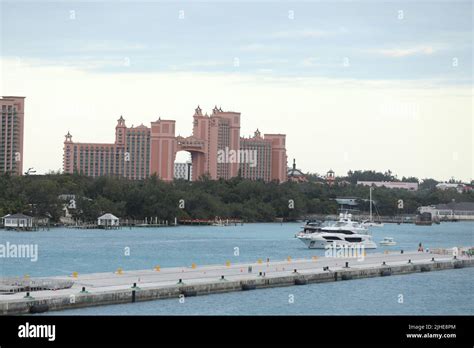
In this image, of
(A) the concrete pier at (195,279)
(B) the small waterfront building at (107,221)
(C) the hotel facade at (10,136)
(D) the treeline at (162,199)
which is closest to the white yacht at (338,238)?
(A) the concrete pier at (195,279)

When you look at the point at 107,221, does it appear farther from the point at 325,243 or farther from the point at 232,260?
the point at 232,260

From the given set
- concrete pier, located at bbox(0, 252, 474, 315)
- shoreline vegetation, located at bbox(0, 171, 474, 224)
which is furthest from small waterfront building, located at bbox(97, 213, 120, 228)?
concrete pier, located at bbox(0, 252, 474, 315)

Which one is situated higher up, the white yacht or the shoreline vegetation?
the shoreline vegetation

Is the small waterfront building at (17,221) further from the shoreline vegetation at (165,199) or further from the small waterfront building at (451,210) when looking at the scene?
the small waterfront building at (451,210)

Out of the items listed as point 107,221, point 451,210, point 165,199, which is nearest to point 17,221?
point 107,221

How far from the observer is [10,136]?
12594 cm

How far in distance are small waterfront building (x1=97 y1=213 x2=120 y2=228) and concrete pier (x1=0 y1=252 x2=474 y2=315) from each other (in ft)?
138

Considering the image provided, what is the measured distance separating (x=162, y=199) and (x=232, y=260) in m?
48.5

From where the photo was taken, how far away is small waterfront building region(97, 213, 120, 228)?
89.4 meters

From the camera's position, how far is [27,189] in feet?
289

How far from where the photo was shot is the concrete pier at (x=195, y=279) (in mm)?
29531
